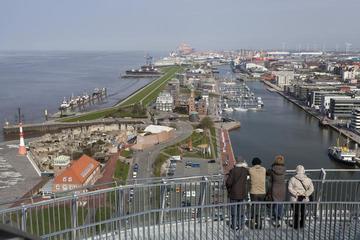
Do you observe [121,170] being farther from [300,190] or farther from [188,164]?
[300,190]

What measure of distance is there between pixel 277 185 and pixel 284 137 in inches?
369

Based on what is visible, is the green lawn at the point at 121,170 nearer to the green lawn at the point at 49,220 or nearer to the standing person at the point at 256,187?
the green lawn at the point at 49,220

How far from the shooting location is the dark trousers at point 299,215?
1599 millimetres

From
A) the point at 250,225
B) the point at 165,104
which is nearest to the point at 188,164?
the point at 250,225

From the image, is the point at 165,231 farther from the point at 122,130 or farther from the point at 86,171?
the point at 122,130

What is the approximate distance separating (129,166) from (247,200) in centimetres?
598

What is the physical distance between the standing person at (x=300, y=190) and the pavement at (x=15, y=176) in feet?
14.1

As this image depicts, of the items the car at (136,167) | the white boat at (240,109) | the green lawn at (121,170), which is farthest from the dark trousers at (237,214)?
the white boat at (240,109)

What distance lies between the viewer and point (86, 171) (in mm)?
6145

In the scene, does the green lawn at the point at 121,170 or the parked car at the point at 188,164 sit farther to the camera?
the parked car at the point at 188,164

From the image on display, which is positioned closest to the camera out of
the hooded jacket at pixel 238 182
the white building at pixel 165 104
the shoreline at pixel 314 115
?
the hooded jacket at pixel 238 182

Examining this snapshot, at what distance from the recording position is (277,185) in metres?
1.61

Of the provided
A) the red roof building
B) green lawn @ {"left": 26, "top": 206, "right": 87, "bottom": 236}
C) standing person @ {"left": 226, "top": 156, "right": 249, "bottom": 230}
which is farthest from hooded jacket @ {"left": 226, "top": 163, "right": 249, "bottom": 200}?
the red roof building

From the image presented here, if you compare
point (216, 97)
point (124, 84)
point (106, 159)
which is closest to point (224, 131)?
point (106, 159)
